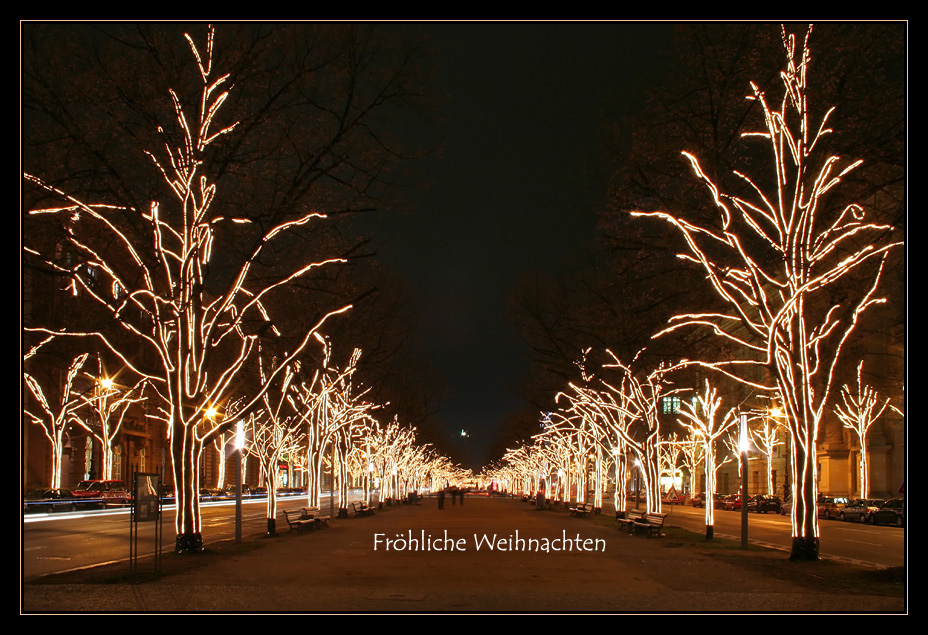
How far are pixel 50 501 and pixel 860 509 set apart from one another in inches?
1706

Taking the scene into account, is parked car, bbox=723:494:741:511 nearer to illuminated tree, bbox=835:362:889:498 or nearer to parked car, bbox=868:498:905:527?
illuminated tree, bbox=835:362:889:498

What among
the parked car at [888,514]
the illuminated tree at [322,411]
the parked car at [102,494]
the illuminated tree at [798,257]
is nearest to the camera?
the illuminated tree at [798,257]

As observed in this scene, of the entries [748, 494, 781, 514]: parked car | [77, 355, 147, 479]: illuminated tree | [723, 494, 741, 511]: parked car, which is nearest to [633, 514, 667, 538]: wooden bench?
[77, 355, 147, 479]: illuminated tree

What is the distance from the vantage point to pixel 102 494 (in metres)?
56.1

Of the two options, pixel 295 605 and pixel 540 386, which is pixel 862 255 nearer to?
pixel 295 605

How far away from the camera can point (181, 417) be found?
1980 cm

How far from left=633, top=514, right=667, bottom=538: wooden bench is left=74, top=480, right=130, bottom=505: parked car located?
34.7m

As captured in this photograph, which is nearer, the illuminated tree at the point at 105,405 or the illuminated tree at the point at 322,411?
the illuminated tree at the point at 322,411

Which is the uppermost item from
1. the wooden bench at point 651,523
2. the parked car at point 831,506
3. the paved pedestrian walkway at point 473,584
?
the paved pedestrian walkway at point 473,584

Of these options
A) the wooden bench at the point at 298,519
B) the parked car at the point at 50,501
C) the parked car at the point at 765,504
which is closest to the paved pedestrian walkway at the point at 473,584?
the wooden bench at the point at 298,519

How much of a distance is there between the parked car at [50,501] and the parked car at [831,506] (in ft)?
142

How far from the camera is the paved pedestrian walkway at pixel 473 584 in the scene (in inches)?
467

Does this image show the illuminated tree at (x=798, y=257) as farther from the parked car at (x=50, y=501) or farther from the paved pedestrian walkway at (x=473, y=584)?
the parked car at (x=50, y=501)

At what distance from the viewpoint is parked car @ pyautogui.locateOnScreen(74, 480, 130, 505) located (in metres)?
54.9
